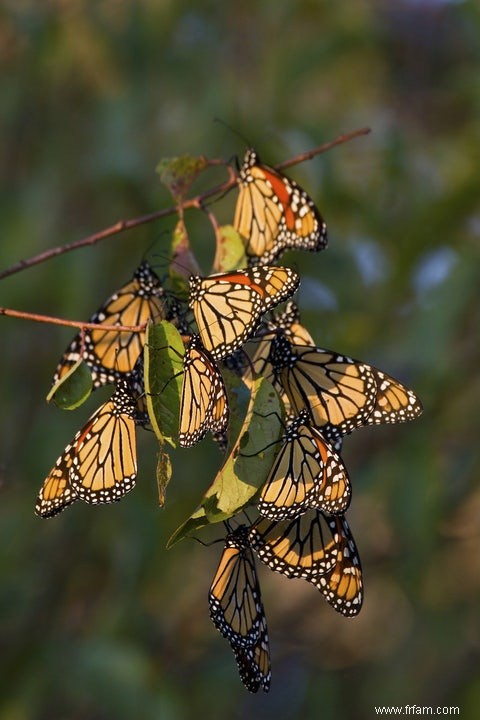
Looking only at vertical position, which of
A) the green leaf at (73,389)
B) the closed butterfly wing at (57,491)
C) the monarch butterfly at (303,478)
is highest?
the green leaf at (73,389)

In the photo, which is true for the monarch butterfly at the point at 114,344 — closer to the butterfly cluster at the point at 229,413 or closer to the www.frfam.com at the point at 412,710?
the butterfly cluster at the point at 229,413

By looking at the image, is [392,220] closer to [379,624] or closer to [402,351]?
[402,351]

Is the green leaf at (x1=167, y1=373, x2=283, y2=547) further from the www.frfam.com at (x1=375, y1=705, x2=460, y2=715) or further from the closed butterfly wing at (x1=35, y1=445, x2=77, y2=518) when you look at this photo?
the www.frfam.com at (x1=375, y1=705, x2=460, y2=715)

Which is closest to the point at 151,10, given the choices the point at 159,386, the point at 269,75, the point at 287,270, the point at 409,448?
the point at 269,75

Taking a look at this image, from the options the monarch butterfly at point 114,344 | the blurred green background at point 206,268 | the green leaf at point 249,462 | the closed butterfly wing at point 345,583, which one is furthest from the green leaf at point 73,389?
the blurred green background at point 206,268

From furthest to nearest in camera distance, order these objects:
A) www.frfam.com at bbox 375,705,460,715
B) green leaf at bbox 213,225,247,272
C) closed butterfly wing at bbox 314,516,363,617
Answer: www.frfam.com at bbox 375,705,460,715, green leaf at bbox 213,225,247,272, closed butterfly wing at bbox 314,516,363,617

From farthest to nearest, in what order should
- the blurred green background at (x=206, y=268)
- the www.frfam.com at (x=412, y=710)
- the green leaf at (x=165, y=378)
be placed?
the www.frfam.com at (x=412, y=710) → the blurred green background at (x=206, y=268) → the green leaf at (x=165, y=378)

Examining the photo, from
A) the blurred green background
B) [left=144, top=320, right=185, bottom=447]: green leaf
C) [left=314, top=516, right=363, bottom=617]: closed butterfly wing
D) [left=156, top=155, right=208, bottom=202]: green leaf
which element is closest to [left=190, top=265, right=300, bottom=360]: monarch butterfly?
[left=144, top=320, right=185, bottom=447]: green leaf

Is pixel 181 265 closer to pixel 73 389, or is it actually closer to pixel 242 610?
pixel 73 389
